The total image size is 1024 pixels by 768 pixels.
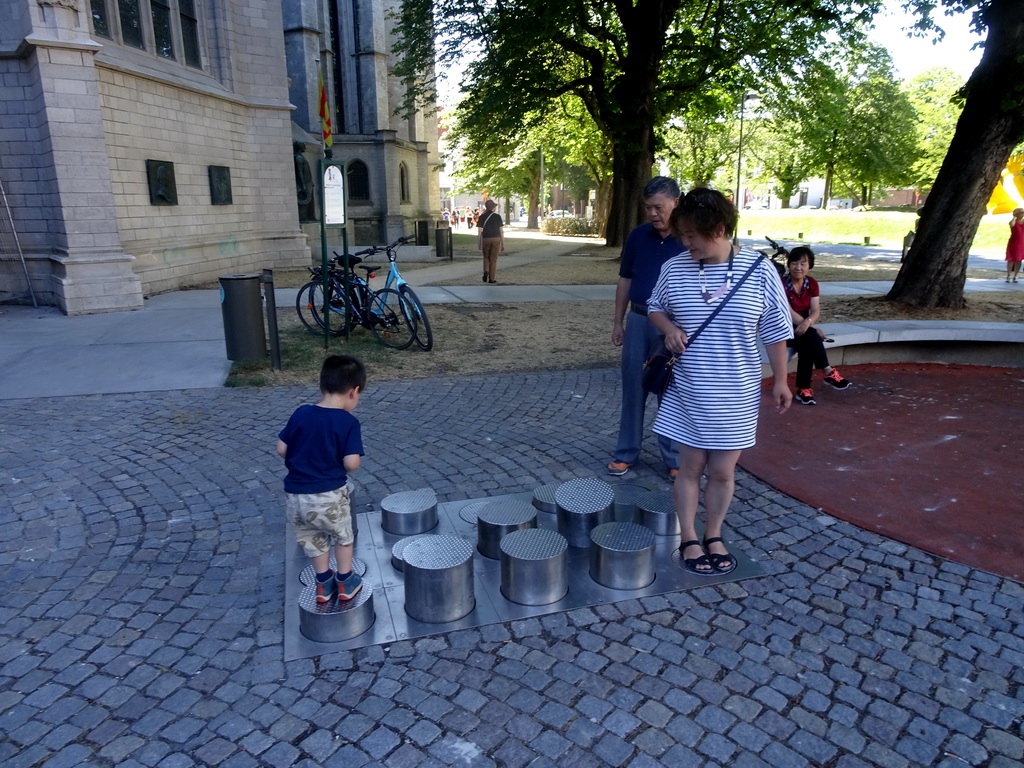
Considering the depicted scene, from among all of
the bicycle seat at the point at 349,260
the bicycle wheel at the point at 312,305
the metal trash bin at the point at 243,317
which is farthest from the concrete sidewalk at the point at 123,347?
the bicycle seat at the point at 349,260

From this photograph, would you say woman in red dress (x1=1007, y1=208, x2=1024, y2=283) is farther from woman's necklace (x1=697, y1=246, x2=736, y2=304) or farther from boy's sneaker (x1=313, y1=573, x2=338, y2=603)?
boy's sneaker (x1=313, y1=573, x2=338, y2=603)

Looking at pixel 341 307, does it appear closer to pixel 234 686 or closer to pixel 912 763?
pixel 234 686

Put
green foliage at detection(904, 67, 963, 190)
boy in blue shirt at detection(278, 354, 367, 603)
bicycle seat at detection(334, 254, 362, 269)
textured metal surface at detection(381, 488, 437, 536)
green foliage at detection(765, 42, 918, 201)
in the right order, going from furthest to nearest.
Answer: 1. green foliage at detection(904, 67, 963, 190)
2. green foliage at detection(765, 42, 918, 201)
3. bicycle seat at detection(334, 254, 362, 269)
4. textured metal surface at detection(381, 488, 437, 536)
5. boy in blue shirt at detection(278, 354, 367, 603)

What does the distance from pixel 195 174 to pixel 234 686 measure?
14433 millimetres

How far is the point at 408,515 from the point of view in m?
3.98

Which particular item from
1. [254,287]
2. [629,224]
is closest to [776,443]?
[254,287]

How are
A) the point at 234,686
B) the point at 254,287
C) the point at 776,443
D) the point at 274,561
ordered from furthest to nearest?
the point at 254,287 → the point at 776,443 → the point at 274,561 → the point at 234,686

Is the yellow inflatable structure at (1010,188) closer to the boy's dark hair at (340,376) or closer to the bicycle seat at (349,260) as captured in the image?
the bicycle seat at (349,260)

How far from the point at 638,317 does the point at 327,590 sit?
2646 millimetres

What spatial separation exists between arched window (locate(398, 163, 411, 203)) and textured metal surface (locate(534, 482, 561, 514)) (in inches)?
1144

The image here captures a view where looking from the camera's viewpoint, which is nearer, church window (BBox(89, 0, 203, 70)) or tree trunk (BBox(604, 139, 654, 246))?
church window (BBox(89, 0, 203, 70))

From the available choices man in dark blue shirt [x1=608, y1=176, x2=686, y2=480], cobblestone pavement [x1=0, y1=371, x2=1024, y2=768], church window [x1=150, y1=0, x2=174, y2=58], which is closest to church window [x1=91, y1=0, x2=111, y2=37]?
church window [x1=150, y1=0, x2=174, y2=58]

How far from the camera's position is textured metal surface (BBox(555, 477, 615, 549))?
3.89 meters

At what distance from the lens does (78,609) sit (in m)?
3.32
